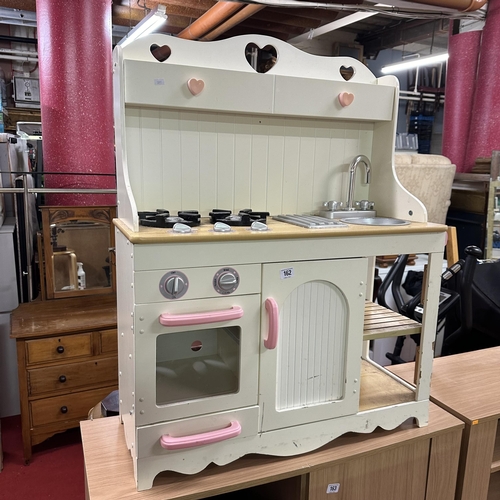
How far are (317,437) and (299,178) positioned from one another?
0.90m

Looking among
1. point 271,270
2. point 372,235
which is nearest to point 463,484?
point 372,235

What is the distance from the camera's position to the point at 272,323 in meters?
1.33

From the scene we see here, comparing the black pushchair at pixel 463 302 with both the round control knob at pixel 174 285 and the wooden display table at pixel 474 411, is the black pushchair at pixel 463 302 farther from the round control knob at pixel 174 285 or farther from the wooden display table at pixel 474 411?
the round control knob at pixel 174 285

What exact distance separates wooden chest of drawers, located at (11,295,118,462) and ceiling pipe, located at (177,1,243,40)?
3436 mm

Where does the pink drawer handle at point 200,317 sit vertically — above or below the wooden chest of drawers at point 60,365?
above

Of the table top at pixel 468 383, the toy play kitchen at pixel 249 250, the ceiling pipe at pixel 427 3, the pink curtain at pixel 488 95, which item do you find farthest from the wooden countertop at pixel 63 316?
the pink curtain at pixel 488 95

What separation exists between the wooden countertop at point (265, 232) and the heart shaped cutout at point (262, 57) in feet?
1.66

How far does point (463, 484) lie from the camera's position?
68.4 inches

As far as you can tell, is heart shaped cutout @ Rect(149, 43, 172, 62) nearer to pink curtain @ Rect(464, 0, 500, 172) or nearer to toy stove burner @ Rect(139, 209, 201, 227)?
toy stove burner @ Rect(139, 209, 201, 227)

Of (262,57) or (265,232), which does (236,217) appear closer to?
(265,232)

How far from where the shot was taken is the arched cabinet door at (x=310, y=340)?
53.9 inches

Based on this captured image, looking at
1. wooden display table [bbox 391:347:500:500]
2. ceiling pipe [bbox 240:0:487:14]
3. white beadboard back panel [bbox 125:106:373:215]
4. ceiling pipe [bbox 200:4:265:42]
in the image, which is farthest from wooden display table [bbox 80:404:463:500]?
ceiling pipe [bbox 200:4:265:42]

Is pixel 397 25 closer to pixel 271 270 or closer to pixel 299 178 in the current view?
pixel 299 178

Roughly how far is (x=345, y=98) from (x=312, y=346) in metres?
0.84
